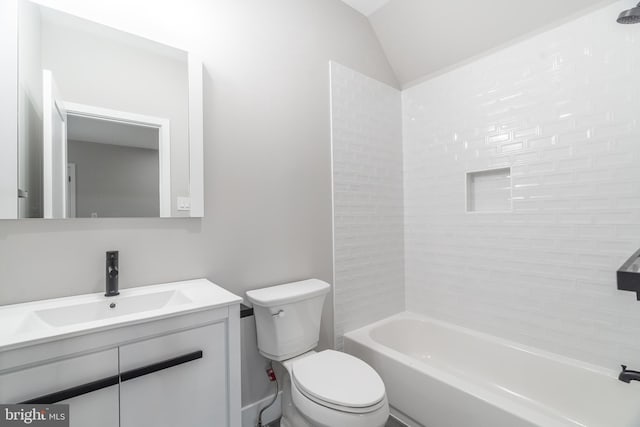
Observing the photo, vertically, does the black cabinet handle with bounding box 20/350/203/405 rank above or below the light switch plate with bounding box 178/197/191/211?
below

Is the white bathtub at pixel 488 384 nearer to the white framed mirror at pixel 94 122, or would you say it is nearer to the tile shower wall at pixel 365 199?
the tile shower wall at pixel 365 199

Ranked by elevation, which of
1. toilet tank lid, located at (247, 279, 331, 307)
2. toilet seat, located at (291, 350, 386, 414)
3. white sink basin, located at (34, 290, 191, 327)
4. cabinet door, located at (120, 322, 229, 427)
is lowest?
toilet seat, located at (291, 350, 386, 414)

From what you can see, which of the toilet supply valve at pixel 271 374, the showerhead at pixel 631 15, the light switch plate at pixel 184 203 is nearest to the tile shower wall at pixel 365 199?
the toilet supply valve at pixel 271 374

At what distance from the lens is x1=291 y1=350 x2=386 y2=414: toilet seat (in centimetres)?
123

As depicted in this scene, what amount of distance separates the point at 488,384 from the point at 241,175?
2.06 meters

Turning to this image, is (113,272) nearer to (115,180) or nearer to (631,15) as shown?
(115,180)

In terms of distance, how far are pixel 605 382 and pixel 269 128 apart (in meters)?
2.30

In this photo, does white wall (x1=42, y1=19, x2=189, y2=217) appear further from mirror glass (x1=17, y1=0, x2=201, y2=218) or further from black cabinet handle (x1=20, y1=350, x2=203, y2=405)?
black cabinet handle (x1=20, y1=350, x2=203, y2=405)

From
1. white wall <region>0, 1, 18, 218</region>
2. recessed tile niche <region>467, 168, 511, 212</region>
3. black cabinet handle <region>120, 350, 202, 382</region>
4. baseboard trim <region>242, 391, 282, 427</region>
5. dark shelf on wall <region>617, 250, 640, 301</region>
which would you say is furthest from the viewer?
recessed tile niche <region>467, 168, 511, 212</region>

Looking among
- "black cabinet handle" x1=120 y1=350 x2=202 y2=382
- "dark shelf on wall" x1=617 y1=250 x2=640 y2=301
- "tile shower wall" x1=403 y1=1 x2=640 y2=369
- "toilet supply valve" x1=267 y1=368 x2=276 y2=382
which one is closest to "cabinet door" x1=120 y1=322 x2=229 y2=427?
"black cabinet handle" x1=120 y1=350 x2=202 y2=382

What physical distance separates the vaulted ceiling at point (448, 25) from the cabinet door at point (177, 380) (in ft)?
7.77

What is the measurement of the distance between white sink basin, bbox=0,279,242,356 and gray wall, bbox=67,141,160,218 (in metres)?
0.36

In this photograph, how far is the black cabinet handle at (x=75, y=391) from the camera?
0.82 m

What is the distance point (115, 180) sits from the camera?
1.35 m
